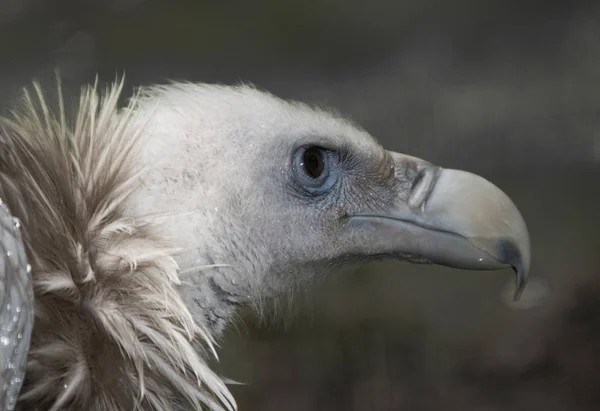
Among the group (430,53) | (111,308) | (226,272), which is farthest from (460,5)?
(111,308)

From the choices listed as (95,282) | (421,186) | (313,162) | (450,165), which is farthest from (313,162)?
(450,165)

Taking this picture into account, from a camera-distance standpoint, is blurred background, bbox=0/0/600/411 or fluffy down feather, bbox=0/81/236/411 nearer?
fluffy down feather, bbox=0/81/236/411

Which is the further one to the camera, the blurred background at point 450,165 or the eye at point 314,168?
the blurred background at point 450,165

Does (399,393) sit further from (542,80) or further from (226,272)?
(226,272)

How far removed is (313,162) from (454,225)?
0.22 metres

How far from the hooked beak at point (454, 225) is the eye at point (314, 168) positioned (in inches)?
2.8

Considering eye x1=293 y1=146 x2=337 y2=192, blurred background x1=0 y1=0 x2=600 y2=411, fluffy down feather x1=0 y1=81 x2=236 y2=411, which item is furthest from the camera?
blurred background x1=0 y1=0 x2=600 y2=411

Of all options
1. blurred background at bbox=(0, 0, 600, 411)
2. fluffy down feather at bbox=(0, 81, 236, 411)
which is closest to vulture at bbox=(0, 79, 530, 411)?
fluffy down feather at bbox=(0, 81, 236, 411)

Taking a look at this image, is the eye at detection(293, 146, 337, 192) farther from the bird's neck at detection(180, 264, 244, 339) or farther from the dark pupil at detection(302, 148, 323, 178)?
the bird's neck at detection(180, 264, 244, 339)

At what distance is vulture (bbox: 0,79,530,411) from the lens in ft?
2.63

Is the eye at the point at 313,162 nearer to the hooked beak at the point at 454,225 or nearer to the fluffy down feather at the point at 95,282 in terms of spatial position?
the hooked beak at the point at 454,225

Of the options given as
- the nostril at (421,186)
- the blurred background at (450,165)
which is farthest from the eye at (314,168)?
the blurred background at (450,165)

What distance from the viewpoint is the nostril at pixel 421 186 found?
3.59ft

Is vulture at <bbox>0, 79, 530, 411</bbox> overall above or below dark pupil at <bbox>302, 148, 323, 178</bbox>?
below
